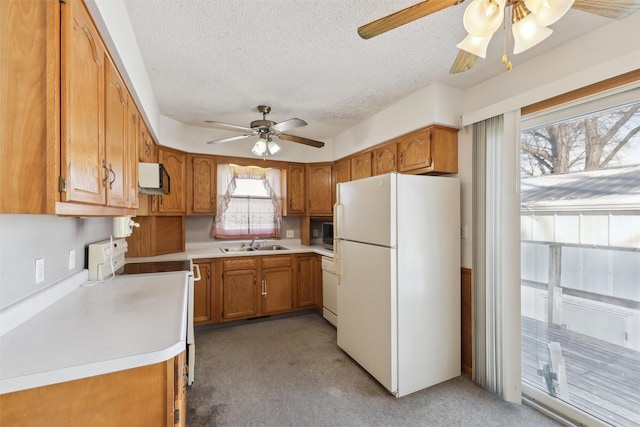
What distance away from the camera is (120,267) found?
7.67 feet

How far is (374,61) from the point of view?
2.04 meters

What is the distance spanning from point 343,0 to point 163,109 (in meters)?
2.34

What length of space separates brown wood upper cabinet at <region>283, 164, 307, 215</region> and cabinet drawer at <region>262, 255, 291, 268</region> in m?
0.73

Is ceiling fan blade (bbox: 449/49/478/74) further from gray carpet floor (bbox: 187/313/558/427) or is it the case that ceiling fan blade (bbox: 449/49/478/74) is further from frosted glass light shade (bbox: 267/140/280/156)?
gray carpet floor (bbox: 187/313/558/427)

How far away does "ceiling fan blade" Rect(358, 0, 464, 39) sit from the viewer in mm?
1025

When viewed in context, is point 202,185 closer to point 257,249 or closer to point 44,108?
point 257,249

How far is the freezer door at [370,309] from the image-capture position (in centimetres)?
211

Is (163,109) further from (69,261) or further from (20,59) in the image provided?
(20,59)

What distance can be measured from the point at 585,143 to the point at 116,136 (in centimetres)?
289

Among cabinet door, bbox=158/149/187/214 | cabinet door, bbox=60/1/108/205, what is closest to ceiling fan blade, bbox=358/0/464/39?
cabinet door, bbox=60/1/108/205

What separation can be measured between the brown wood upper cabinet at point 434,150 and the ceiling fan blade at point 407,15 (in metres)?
1.49

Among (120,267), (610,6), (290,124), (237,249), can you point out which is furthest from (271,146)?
(610,6)

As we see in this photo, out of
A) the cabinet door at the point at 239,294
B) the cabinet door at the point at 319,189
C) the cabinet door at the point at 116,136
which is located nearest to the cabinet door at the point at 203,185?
the cabinet door at the point at 239,294

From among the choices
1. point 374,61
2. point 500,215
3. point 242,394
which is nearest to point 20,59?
point 374,61
